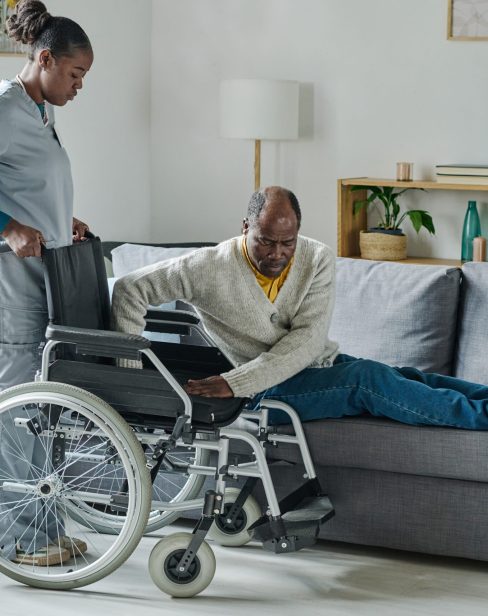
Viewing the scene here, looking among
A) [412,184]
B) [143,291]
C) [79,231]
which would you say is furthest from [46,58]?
[412,184]

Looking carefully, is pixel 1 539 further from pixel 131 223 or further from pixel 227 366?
pixel 131 223

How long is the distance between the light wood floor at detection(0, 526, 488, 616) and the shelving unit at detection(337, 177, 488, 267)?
2.15m

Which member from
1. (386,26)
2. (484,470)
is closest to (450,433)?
(484,470)

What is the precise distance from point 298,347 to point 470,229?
7.30ft

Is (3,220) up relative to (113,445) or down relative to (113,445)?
up

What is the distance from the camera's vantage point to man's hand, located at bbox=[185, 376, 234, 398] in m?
2.60

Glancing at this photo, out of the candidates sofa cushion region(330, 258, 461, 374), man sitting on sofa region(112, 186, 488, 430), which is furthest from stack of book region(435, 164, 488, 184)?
man sitting on sofa region(112, 186, 488, 430)

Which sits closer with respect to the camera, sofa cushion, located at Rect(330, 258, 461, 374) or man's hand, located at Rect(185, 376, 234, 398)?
man's hand, located at Rect(185, 376, 234, 398)

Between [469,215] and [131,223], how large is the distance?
5.19 ft

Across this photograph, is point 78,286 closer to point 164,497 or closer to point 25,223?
point 25,223

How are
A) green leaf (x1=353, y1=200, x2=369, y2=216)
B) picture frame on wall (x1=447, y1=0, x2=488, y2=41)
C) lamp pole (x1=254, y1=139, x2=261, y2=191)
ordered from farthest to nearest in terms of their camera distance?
lamp pole (x1=254, y1=139, x2=261, y2=191)
green leaf (x1=353, y1=200, x2=369, y2=216)
picture frame on wall (x1=447, y1=0, x2=488, y2=41)

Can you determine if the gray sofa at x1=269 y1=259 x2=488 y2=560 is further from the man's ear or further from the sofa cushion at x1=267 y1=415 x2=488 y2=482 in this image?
the man's ear

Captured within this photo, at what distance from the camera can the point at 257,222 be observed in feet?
8.77

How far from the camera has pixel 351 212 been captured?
4.94m
